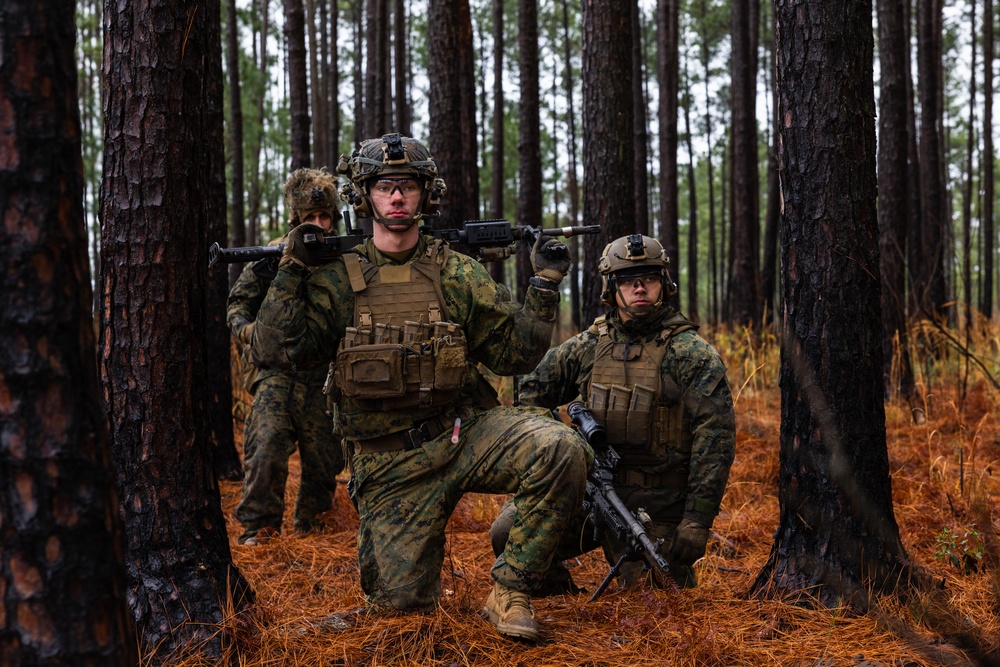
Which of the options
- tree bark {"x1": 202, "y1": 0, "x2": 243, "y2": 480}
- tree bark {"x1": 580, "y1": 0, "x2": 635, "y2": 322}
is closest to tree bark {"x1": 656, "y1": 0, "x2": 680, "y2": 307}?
tree bark {"x1": 580, "y1": 0, "x2": 635, "y2": 322}

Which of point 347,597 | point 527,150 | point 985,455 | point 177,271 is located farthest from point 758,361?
point 177,271

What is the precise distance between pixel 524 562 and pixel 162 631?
1381 millimetres

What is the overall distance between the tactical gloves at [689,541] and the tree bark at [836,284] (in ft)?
1.41

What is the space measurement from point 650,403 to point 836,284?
110 cm

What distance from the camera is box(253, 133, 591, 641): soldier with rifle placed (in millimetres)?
3631

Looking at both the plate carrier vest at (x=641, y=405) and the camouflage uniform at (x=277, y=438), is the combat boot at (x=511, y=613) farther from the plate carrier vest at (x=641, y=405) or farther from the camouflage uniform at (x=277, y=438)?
the camouflage uniform at (x=277, y=438)

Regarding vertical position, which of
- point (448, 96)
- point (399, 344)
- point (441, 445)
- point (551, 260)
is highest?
point (448, 96)

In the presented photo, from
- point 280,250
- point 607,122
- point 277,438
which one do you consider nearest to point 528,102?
point 607,122

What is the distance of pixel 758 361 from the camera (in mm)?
9648

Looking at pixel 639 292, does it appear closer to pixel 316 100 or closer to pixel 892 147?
pixel 892 147

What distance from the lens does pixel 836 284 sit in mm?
3607

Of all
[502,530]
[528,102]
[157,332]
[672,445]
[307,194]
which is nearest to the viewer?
[157,332]

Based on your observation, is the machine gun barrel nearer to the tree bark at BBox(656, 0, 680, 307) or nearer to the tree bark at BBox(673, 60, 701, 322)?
the tree bark at BBox(656, 0, 680, 307)

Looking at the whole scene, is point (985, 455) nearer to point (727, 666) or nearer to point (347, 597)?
point (727, 666)
